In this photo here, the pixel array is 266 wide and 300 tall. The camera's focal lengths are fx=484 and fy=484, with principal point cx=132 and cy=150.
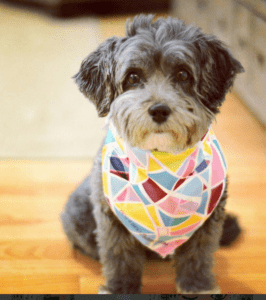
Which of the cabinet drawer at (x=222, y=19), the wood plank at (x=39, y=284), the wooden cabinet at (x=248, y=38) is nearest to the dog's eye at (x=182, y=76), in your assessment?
the wood plank at (x=39, y=284)

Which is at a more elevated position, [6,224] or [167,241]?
[167,241]

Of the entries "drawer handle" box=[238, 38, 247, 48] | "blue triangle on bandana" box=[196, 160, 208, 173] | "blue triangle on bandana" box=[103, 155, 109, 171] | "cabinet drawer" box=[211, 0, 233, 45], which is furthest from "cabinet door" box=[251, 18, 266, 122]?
"blue triangle on bandana" box=[103, 155, 109, 171]

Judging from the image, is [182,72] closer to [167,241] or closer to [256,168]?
[167,241]

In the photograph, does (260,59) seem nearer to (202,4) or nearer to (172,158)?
(202,4)

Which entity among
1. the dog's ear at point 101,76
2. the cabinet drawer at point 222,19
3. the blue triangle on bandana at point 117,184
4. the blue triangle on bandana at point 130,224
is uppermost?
the dog's ear at point 101,76

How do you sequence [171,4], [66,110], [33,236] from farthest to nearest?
[171,4], [66,110], [33,236]

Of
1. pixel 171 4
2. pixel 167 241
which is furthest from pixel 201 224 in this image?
pixel 171 4

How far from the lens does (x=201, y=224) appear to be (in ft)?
5.15

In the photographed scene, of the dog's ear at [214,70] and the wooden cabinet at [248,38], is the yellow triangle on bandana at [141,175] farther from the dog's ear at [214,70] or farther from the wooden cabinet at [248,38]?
the wooden cabinet at [248,38]

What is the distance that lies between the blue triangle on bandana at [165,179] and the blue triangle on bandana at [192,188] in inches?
1.3

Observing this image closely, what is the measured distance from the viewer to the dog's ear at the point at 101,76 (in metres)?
1.41

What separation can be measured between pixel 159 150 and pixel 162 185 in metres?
0.12

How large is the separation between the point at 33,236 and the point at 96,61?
37.3 inches

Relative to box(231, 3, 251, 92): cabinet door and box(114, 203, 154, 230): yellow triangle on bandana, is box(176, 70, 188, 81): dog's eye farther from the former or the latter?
box(231, 3, 251, 92): cabinet door
